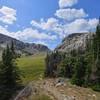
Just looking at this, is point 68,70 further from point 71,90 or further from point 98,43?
point 71,90

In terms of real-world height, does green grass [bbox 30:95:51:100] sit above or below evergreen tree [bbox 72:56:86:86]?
below

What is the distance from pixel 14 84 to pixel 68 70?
43.9 metres

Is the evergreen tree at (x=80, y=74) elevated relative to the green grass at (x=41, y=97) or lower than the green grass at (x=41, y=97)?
elevated

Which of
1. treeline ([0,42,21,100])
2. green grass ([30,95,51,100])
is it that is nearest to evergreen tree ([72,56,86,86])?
treeline ([0,42,21,100])

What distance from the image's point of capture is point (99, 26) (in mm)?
70938

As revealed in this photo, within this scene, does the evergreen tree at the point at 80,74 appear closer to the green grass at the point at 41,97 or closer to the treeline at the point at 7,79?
the treeline at the point at 7,79

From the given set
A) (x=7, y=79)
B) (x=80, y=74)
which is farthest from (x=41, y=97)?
(x=80, y=74)

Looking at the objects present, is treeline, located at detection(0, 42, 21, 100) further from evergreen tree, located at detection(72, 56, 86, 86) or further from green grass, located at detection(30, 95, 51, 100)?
green grass, located at detection(30, 95, 51, 100)

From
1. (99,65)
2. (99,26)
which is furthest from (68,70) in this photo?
(99,65)

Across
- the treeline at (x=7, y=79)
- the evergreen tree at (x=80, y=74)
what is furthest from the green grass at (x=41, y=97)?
the evergreen tree at (x=80, y=74)

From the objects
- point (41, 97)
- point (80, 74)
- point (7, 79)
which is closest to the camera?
point (41, 97)

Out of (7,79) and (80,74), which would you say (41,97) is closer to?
(7,79)

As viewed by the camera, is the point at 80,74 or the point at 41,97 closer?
the point at 41,97

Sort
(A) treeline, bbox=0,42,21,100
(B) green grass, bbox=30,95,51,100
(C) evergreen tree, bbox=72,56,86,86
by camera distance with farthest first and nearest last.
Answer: (C) evergreen tree, bbox=72,56,86,86, (A) treeline, bbox=0,42,21,100, (B) green grass, bbox=30,95,51,100
